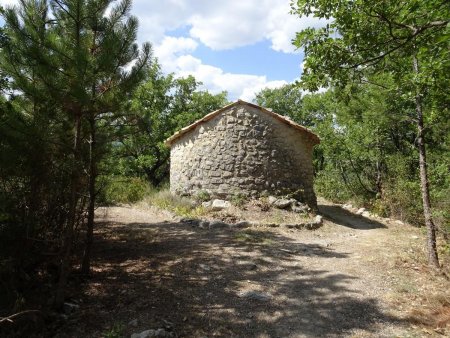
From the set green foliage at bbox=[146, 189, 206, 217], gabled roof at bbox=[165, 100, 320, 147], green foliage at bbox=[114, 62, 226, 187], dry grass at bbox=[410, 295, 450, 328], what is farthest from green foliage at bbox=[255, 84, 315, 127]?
dry grass at bbox=[410, 295, 450, 328]

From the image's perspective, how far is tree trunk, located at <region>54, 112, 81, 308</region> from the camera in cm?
427

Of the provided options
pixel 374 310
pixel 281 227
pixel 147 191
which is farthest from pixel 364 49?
pixel 147 191

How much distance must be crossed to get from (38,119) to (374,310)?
16.6 feet

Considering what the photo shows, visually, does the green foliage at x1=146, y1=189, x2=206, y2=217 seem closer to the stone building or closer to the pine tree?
the stone building

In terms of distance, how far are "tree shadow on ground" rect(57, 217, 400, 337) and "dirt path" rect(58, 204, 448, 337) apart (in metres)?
0.01

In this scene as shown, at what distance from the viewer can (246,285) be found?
17.3ft

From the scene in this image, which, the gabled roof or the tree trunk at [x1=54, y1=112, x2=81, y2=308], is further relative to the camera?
the gabled roof

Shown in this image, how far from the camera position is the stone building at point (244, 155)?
416 inches

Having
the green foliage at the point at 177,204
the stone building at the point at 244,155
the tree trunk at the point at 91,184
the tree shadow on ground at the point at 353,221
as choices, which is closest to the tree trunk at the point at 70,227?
the tree trunk at the point at 91,184

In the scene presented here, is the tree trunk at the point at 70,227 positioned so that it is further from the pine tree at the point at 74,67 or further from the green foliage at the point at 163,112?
the green foliage at the point at 163,112

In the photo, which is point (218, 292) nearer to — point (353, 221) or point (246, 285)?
point (246, 285)

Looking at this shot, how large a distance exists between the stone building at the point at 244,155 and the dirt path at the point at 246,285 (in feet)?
7.72

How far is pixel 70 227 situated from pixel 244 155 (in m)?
6.87

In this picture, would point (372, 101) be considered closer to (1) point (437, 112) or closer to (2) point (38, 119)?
(1) point (437, 112)
